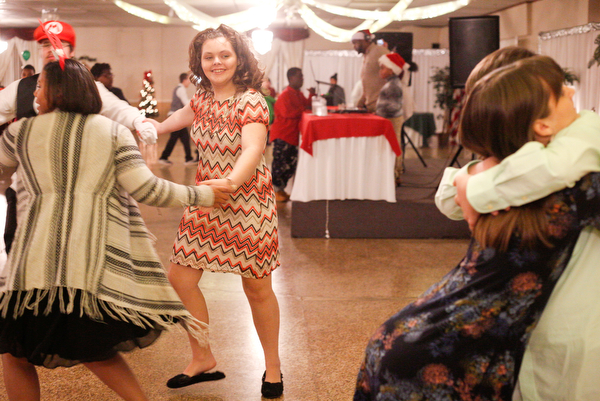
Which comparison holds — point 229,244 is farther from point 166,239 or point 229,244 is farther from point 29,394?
point 166,239

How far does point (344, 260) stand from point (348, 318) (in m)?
1.18

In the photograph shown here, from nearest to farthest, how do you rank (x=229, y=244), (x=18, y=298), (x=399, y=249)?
(x=18, y=298) < (x=229, y=244) < (x=399, y=249)

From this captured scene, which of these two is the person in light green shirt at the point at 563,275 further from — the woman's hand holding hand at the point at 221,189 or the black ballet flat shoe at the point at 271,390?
the black ballet flat shoe at the point at 271,390

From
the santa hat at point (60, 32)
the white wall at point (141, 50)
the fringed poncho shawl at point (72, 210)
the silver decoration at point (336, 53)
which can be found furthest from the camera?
the white wall at point (141, 50)

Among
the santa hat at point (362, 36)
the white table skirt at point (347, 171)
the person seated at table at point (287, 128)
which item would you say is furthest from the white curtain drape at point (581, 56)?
the white table skirt at point (347, 171)

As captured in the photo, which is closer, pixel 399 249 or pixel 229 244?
pixel 229 244

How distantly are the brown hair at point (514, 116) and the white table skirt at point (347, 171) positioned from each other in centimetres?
360

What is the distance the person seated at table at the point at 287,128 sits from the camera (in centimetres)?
609

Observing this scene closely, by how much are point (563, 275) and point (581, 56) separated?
27.2 feet

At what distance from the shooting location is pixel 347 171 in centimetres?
486

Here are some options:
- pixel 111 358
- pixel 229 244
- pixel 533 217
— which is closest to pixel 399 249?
pixel 229 244

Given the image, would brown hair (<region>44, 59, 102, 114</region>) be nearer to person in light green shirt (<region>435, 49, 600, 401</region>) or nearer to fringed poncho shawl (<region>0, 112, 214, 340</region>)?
fringed poncho shawl (<region>0, 112, 214, 340</region>)

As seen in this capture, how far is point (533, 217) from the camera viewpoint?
45.8 inches

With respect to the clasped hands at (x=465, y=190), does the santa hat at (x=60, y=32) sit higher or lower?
higher
